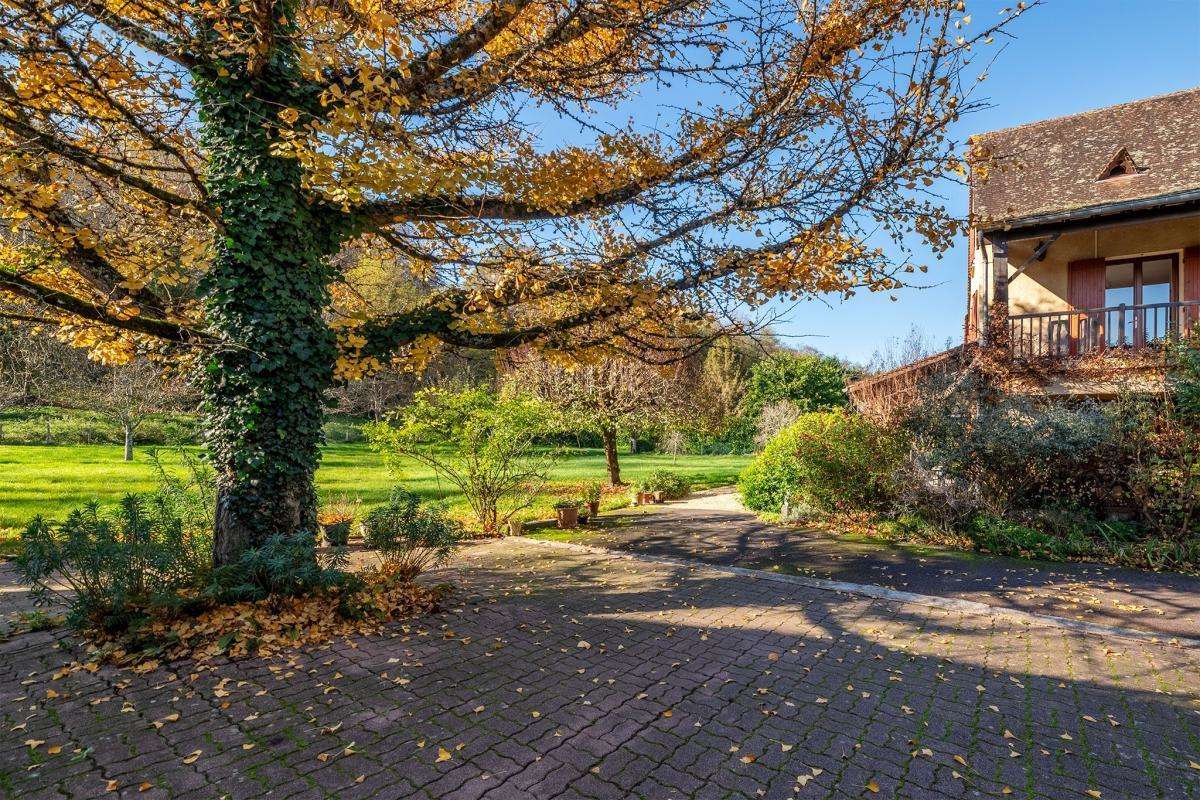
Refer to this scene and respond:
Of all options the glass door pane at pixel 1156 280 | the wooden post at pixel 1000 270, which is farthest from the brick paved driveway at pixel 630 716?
the glass door pane at pixel 1156 280

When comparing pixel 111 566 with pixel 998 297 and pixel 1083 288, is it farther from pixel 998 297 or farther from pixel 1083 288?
pixel 1083 288

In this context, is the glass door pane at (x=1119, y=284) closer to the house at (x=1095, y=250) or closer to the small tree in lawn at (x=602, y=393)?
the house at (x=1095, y=250)

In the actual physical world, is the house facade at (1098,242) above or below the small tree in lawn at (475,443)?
above

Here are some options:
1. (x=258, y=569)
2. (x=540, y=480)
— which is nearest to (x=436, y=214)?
(x=258, y=569)

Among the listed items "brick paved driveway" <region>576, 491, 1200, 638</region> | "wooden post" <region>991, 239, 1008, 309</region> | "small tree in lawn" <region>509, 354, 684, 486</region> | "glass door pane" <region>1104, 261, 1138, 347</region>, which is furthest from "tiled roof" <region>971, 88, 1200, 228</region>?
"small tree in lawn" <region>509, 354, 684, 486</region>

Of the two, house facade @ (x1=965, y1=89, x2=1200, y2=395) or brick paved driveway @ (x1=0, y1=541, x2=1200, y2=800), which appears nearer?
brick paved driveway @ (x1=0, y1=541, x2=1200, y2=800)

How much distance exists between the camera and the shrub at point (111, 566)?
4367 millimetres

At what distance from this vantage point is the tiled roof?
11242mm

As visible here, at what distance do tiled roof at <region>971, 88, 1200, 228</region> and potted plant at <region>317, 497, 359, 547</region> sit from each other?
40.0 ft

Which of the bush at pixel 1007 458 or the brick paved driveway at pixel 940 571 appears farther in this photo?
the bush at pixel 1007 458

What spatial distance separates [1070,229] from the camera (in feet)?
36.5

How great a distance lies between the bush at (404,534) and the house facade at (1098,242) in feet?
33.4

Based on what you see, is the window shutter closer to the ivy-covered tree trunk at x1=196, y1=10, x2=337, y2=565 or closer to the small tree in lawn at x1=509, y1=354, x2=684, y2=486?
the small tree in lawn at x1=509, y1=354, x2=684, y2=486

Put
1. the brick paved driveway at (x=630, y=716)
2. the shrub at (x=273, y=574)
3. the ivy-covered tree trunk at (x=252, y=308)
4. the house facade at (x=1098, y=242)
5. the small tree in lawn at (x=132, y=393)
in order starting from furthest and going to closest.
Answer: the small tree in lawn at (x=132, y=393) < the house facade at (x=1098, y=242) < the ivy-covered tree trunk at (x=252, y=308) < the shrub at (x=273, y=574) < the brick paved driveway at (x=630, y=716)
